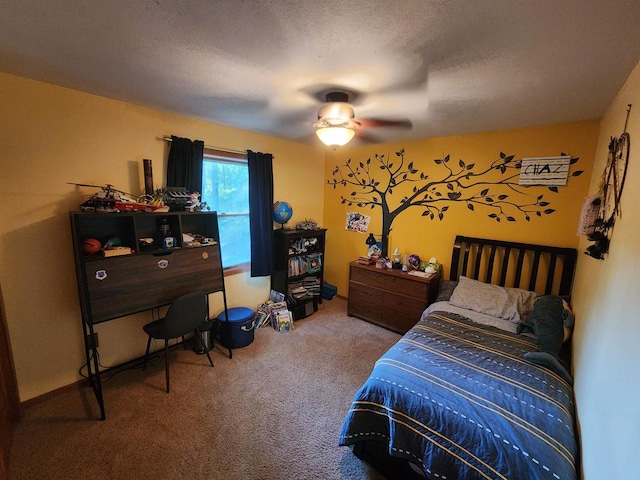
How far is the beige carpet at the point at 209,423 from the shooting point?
1.51m

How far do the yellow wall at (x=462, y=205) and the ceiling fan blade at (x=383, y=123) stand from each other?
72 cm

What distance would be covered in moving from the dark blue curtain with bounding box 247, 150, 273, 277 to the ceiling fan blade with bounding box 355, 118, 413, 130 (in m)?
1.20

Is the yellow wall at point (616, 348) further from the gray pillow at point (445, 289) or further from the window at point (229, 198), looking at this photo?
the window at point (229, 198)

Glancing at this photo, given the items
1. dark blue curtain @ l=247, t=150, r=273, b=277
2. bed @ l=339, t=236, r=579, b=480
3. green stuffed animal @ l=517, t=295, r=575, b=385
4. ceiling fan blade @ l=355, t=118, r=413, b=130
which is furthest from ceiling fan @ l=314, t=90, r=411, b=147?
Result: green stuffed animal @ l=517, t=295, r=575, b=385

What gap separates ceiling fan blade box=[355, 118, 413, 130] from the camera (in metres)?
2.39

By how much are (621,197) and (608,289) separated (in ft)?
1.53

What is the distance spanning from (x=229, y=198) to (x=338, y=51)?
2.07 m

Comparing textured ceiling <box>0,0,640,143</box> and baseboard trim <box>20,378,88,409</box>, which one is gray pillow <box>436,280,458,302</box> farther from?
baseboard trim <box>20,378,88,409</box>


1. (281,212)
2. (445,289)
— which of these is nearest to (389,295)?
(445,289)

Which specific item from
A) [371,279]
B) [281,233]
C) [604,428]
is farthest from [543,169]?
[281,233]

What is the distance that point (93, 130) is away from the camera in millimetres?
2008

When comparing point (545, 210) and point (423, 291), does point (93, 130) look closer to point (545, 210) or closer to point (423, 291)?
point (423, 291)

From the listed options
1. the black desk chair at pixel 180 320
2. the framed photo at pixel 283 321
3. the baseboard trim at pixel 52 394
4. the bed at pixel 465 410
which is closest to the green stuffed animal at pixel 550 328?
the bed at pixel 465 410

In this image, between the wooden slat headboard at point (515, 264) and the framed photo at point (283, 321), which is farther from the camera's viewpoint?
the framed photo at point (283, 321)
